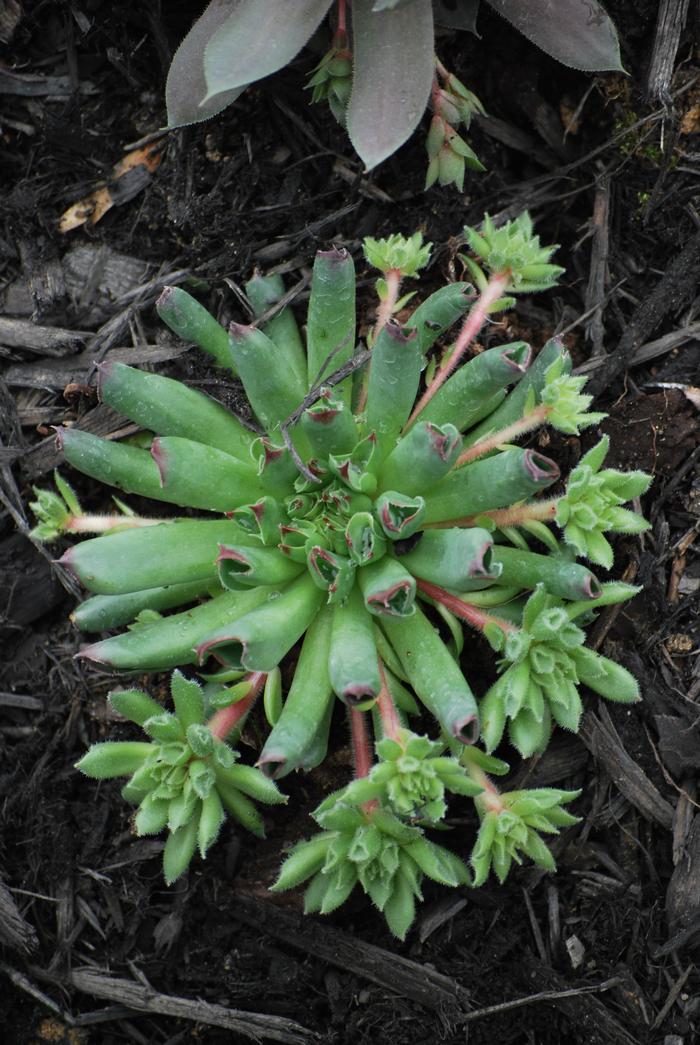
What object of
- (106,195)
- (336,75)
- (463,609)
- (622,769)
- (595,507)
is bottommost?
(622,769)

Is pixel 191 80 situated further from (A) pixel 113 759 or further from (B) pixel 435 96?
(A) pixel 113 759

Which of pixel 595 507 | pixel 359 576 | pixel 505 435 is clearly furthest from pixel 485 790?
pixel 505 435

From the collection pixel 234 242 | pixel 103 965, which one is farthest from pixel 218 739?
pixel 234 242

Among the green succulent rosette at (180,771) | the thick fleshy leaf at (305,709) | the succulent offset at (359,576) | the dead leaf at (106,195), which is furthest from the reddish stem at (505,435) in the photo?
the dead leaf at (106,195)

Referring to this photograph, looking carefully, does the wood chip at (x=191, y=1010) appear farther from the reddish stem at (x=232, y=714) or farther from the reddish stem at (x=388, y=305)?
the reddish stem at (x=388, y=305)

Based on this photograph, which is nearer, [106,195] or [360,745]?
[360,745]

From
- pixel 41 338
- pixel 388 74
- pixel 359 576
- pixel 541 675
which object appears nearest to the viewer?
pixel 541 675

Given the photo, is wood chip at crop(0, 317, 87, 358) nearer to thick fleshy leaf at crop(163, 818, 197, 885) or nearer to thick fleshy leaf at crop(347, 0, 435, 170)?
thick fleshy leaf at crop(347, 0, 435, 170)
